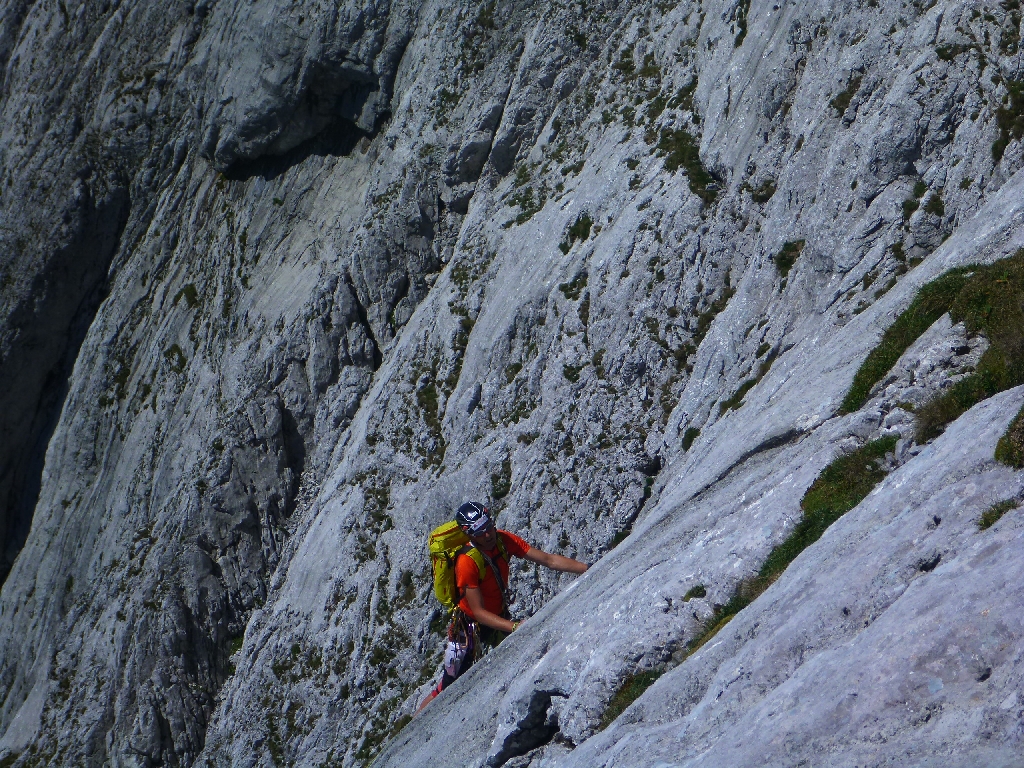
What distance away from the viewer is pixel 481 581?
40.1 ft

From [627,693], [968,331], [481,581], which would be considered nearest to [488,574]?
[481,581]

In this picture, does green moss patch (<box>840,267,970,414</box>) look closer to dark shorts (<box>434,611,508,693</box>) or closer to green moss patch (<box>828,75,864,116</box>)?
dark shorts (<box>434,611,508,693</box>)

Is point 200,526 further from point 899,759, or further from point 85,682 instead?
point 899,759

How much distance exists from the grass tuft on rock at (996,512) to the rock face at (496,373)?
80 mm

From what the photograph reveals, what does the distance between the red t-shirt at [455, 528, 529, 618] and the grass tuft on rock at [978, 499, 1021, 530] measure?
688 centimetres

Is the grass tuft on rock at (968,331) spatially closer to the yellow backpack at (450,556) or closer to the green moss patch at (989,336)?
the green moss patch at (989,336)

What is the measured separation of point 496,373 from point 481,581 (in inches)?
505

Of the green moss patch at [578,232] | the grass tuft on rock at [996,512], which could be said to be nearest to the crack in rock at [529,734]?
the grass tuft on rock at [996,512]

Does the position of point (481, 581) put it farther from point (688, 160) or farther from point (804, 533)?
point (688, 160)

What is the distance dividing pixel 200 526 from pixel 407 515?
11167 mm

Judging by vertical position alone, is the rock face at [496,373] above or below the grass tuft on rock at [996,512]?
above

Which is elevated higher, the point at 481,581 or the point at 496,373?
the point at 496,373

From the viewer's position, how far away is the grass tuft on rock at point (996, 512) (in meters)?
6.39

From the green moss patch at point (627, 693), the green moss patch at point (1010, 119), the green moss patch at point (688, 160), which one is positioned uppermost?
the green moss patch at point (688, 160)
